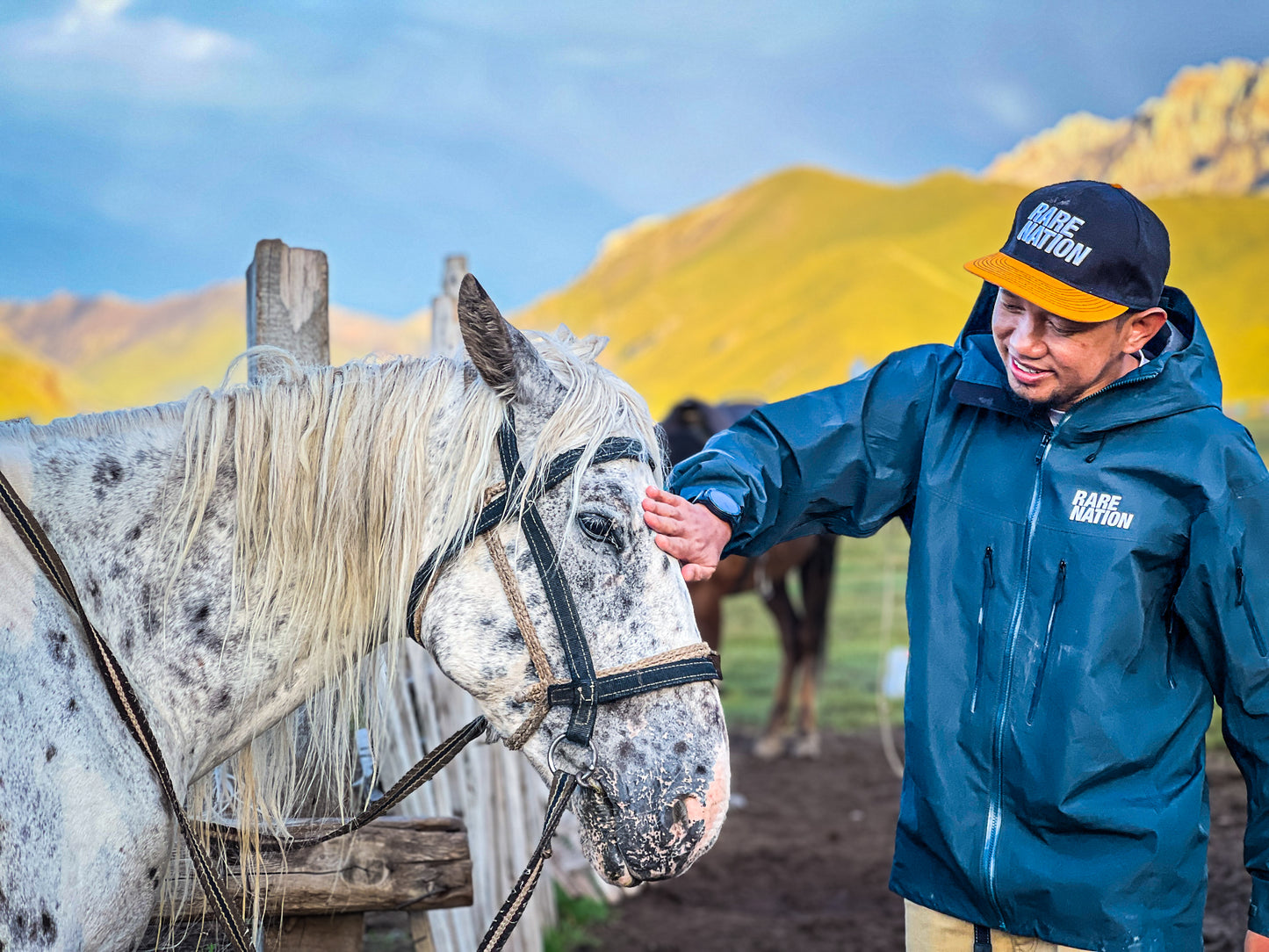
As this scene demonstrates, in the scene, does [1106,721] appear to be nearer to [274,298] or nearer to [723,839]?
[274,298]

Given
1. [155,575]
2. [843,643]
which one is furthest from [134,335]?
[155,575]

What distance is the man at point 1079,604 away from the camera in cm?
168

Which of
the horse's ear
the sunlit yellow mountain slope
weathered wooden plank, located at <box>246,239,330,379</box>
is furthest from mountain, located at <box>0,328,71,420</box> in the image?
the horse's ear

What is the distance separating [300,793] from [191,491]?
743mm

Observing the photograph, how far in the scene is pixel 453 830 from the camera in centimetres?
218

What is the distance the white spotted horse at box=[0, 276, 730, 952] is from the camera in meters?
1.56

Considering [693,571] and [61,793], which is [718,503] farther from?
[61,793]

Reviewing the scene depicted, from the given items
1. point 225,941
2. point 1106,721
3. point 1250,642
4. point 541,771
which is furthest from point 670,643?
point 225,941

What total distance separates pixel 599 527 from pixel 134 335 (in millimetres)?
37010

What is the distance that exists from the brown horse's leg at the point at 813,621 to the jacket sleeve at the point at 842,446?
5.74 m

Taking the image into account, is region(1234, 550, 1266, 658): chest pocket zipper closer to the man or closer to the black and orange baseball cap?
the man

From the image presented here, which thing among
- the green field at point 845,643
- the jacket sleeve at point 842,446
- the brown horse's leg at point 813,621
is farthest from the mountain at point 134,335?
the jacket sleeve at point 842,446

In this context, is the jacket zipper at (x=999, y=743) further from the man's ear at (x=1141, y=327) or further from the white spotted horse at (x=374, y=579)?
the white spotted horse at (x=374, y=579)

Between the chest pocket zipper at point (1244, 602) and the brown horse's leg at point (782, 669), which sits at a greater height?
the chest pocket zipper at point (1244, 602)
